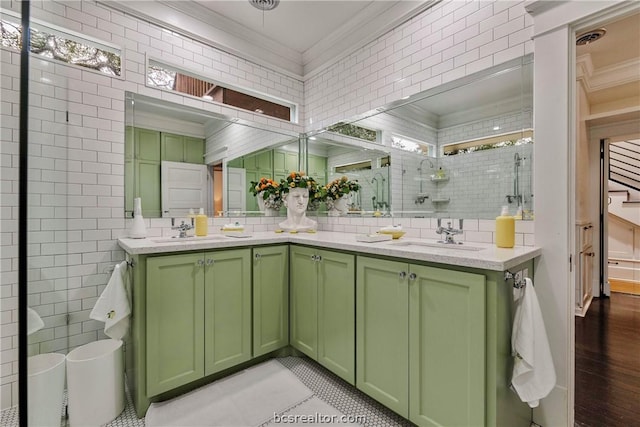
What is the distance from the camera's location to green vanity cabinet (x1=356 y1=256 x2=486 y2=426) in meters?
1.29

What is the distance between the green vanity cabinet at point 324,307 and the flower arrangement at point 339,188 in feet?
2.77

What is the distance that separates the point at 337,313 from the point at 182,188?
164cm

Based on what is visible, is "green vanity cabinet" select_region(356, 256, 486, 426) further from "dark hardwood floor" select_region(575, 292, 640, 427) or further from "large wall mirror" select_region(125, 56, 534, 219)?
"dark hardwood floor" select_region(575, 292, 640, 427)

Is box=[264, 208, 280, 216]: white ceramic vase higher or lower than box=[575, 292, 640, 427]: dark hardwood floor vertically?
higher

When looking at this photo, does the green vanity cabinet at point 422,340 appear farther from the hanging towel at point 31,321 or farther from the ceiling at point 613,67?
the ceiling at point 613,67

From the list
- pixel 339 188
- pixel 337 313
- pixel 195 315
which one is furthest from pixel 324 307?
pixel 339 188

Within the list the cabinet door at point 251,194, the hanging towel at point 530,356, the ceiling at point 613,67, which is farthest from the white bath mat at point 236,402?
the ceiling at point 613,67

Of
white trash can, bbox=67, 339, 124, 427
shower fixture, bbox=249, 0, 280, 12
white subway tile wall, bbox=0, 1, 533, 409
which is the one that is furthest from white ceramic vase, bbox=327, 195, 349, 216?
white trash can, bbox=67, 339, 124, 427

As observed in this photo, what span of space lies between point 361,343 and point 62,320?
193cm

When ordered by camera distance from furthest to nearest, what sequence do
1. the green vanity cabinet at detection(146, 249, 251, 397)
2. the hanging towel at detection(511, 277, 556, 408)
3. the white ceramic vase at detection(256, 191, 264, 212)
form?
the white ceramic vase at detection(256, 191, 264, 212)
the green vanity cabinet at detection(146, 249, 251, 397)
the hanging towel at detection(511, 277, 556, 408)

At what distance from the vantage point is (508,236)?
161 cm

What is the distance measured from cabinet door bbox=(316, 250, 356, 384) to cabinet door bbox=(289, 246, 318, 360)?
55 mm

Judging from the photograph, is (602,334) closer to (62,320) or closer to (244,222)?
(244,222)

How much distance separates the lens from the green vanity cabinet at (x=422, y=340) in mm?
1287
